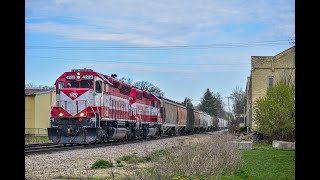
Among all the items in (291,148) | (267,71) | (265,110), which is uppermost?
(267,71)

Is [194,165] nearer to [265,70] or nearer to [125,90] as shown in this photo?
[125,90]

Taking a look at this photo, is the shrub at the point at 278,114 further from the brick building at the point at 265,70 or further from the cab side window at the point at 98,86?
the brick building at the point at 265,70

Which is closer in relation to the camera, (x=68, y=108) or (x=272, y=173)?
(x=272, y=173)

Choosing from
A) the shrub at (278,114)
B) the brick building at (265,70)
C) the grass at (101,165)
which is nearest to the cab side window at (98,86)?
the grass at (101,165)

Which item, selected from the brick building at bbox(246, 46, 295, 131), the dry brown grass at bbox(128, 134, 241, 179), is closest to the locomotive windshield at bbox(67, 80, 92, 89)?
the dry brown grass at bbox(128, 134, 241, 179)

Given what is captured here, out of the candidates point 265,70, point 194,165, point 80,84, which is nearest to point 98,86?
point 80,84

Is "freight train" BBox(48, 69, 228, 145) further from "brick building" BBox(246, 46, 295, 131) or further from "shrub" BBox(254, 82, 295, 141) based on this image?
"brick building" BBox(246, 46, 295, 131)

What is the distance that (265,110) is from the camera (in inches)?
1500

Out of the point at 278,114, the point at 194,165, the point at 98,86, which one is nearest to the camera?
the point at 194,165
